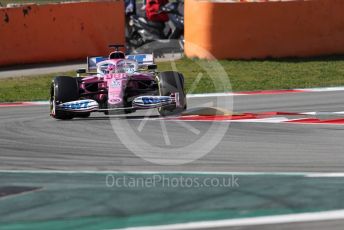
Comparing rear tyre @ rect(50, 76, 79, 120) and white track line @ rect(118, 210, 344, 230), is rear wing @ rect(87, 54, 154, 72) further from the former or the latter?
white track line @ rect(118, 210, 344, 230)

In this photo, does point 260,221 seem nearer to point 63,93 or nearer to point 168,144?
point 168,144

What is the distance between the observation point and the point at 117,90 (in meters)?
12.4

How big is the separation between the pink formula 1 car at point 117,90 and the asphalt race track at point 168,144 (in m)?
0.20

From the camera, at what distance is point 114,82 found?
490 inches

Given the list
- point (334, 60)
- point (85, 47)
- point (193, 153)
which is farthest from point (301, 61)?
point (193, 153)

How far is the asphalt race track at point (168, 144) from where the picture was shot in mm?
8523

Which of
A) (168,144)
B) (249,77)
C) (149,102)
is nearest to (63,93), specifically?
(149,102)

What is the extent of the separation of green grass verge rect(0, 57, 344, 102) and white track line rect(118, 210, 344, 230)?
10325 mm

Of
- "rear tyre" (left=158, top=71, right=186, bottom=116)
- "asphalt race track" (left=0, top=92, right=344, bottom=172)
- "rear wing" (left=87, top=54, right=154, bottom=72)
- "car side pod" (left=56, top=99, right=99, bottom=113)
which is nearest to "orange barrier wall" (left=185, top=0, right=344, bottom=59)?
"asphalt race track" (left=0, top=92, right=344, bottom=172)

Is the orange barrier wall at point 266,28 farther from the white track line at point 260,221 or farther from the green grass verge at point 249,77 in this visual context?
the white track line at point 260,221

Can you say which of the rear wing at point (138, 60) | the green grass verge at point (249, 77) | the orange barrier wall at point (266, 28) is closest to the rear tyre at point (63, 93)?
the rear wing at point (138, 60)

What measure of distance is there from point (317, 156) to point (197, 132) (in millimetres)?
2228

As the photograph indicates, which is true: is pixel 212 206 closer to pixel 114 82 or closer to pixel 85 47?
pixel 114 82

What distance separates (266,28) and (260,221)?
1343cm
